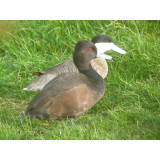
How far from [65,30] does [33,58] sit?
0.79 meters

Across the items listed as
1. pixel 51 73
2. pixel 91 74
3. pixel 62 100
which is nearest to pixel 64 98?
pixel 62 100

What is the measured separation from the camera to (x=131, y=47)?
636 cm

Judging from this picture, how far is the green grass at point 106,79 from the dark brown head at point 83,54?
579 mm

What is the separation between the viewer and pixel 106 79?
20.3 feet

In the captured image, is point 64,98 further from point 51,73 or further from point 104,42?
point 104,42

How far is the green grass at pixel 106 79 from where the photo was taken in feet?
15.6

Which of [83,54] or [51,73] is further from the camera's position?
[51,73]

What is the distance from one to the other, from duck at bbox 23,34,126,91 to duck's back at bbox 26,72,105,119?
31.3 inches

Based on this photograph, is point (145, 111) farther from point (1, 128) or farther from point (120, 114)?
point (1, 128)

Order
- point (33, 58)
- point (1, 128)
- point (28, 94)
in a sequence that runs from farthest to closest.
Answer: point (33, 58), point (28, 94), point (1, 128)

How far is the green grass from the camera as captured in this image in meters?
4.75

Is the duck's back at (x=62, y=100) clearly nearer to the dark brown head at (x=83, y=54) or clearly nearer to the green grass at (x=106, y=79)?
the green grass at (x=106, y=79)

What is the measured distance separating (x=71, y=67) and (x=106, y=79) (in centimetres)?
56
